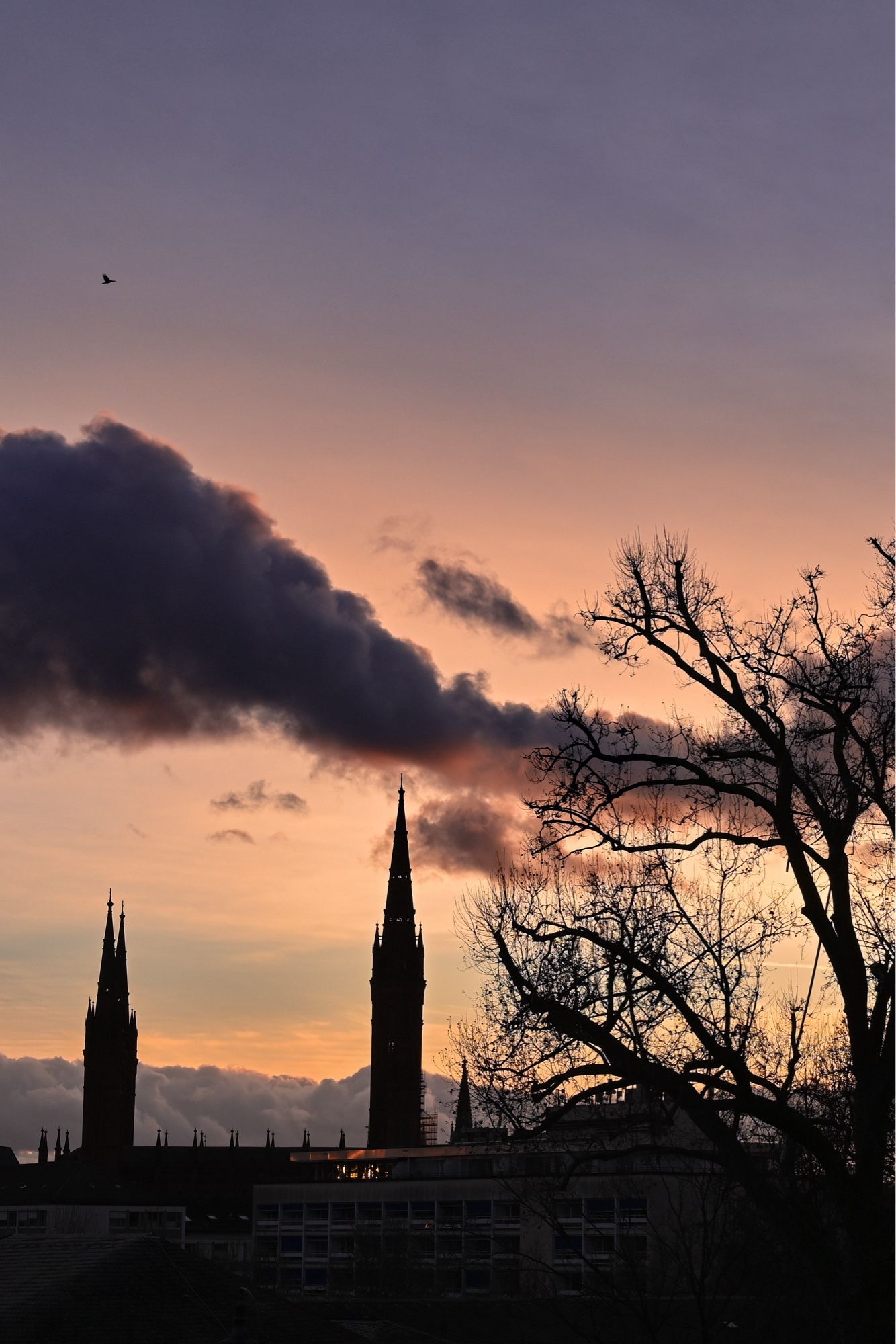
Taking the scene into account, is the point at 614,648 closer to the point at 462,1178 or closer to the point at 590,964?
the point at 590,964

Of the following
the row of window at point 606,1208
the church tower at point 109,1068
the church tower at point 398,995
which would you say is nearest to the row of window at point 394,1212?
the row of window at point 606,1208

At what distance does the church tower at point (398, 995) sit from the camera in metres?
172

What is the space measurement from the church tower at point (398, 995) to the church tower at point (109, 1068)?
35020mm

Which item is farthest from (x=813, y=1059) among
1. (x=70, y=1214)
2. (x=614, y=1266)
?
(x=70, y=1214)

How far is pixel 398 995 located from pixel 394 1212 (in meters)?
61.7

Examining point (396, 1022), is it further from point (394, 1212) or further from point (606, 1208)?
point (606, 1208)

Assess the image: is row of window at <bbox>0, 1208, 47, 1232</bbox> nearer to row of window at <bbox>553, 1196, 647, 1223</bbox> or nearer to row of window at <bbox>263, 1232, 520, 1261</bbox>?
row of window at <bbox>263, 1232, 520, 1261</bbox>

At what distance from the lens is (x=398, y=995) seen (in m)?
174

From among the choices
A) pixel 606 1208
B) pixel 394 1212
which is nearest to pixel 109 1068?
pixel 394 1212

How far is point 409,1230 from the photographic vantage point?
109812 millimetres

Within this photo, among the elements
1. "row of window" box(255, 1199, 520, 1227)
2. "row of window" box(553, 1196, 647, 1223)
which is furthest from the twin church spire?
"row of window" box(553, 1196, 647, 1223)

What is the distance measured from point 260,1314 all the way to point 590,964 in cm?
2564

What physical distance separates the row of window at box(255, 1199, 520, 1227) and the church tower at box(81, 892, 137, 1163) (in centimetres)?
7040

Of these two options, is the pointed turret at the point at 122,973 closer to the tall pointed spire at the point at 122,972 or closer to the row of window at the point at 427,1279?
the tall pointed spire at the point at 122,972
